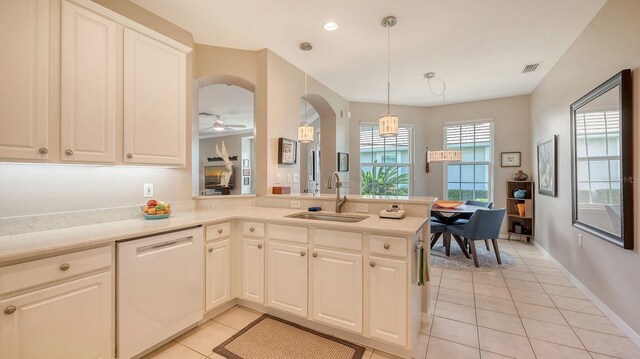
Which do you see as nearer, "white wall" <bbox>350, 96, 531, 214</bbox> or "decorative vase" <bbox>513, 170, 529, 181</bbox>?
"decorative vase" <bbox>513, 170, 529, 181</bbox>

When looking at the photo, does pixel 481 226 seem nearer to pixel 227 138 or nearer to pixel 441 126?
pixel 441 126

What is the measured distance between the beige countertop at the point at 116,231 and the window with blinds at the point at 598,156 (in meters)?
1.70

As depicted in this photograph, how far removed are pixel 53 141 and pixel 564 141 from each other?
5.04 m

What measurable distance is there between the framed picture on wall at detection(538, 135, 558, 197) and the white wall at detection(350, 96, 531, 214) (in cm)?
87

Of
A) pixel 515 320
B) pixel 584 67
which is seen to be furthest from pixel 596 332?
pixel 584 67

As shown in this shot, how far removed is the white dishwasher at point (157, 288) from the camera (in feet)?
5.42

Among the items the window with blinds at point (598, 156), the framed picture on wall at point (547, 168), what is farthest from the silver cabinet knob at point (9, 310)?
the framed picture on wall at point (547, 168)

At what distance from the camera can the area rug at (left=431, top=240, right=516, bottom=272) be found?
355cm

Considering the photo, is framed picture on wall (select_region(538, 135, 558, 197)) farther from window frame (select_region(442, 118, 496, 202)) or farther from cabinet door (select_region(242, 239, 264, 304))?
cabinet door (select_region(242, 239, 264, 304))

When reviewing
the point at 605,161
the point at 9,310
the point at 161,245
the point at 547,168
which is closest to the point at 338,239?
the point at 161,245

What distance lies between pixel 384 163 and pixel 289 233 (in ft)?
13.6

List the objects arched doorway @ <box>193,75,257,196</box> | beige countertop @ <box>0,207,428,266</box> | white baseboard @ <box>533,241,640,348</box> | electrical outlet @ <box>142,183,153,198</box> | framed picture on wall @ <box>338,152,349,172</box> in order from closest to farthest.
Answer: beige countertop @ <box>0,207,428,266</box> < white baseboard @ <box>533,241,640,348</box> < electrical outlet @ <box>142,183,153,198</box> < arched doorway @ <box>193,75,257,196</box> < framed picture on wall @ <box>338,152,349,172</box>

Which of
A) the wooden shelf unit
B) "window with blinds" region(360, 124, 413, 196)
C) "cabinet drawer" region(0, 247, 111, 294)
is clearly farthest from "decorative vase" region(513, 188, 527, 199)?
"cabinet drawer" region(0, 247, 111, 294)

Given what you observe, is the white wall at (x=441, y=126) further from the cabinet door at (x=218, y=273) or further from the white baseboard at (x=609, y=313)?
the cabinet door at (x=218, y=273)
